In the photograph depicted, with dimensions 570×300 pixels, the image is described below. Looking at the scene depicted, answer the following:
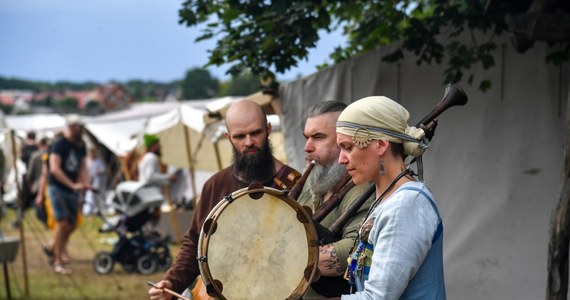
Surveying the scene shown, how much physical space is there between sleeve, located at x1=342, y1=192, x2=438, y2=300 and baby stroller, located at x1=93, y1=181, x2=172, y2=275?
29.1 feet

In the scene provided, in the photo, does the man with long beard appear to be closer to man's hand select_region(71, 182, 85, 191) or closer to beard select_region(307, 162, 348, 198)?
beard select_region(307, 162, 348, 198)

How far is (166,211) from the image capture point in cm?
1404

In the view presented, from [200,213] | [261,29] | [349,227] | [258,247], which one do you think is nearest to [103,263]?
[261,29]

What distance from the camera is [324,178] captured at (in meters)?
3.77

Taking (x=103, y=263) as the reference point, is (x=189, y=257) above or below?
above

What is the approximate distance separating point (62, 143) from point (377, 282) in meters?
9.15

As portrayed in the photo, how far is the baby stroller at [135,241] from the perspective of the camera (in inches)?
445

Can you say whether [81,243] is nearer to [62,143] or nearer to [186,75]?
[62,143]

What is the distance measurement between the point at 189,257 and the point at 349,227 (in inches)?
35.2

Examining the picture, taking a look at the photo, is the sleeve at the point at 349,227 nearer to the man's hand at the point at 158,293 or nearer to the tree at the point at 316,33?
the man's hand at the point at 158,293

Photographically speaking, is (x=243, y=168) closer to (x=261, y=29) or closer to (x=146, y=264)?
(x=261, y=29)

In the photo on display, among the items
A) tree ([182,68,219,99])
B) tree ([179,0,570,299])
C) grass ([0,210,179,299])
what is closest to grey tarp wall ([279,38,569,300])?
tree ([179,0,570,299])

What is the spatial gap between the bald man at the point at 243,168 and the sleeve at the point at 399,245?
1590 mm

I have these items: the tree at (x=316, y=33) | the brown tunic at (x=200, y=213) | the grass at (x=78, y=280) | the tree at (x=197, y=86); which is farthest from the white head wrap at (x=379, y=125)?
the tree at (x=197, y=86)
